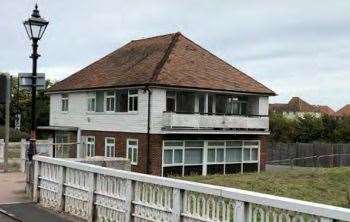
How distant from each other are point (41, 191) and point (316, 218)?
30.2ft

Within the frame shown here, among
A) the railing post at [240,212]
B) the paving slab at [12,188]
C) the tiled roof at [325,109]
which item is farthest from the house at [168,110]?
the tiled roof at [325,109]

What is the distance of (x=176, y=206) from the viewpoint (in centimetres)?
868

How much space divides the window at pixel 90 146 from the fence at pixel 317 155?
63.8 ft

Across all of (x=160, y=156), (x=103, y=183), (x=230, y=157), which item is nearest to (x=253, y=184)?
(x=160, y=156)

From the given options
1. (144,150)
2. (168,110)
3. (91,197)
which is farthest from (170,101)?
(91,197)

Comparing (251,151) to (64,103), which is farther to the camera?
(64,103)

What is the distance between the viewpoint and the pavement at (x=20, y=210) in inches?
475

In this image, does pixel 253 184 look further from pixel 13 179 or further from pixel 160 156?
pixel 13 179

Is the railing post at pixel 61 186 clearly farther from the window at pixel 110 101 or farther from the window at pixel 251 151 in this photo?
the window at pixel 251 151

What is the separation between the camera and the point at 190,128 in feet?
111

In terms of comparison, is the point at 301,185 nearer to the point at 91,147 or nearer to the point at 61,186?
the point at 91,147

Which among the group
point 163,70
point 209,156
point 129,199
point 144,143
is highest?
point 163,70

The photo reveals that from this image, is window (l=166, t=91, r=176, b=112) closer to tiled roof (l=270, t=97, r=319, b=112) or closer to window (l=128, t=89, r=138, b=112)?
window (l=128, t=89, r=138, b=112)

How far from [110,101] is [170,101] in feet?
13.6
